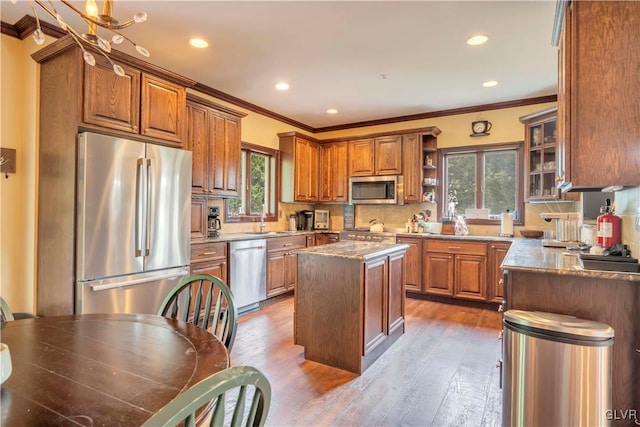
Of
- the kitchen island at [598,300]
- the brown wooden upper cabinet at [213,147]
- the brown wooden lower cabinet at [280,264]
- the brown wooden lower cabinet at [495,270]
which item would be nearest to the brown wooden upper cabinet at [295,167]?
the brown wooden lower cabinet at [280,264]

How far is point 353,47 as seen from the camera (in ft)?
10.2

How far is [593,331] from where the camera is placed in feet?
5.40

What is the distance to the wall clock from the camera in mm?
4820

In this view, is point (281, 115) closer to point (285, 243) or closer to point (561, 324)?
point (285, 243)

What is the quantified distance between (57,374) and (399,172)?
15.6 feet

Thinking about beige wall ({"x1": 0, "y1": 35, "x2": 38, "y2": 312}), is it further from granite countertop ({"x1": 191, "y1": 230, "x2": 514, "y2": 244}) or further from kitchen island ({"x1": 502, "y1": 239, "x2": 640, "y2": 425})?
kitchen island ({"x1": 502, "y1": 239, "x2": 640, "y2": 425})

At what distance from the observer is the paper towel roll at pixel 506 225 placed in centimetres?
451

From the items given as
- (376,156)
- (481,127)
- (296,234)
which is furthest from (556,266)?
(376,156)

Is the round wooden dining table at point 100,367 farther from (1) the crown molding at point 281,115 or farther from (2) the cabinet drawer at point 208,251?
(1) the crown molding at point 281,115

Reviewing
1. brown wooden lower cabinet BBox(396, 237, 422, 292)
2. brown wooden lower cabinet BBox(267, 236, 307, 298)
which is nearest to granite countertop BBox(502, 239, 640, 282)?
brown wooden lower cabinet BBox(396, 237, 422, 292)

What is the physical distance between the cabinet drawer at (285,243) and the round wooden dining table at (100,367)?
9.62 ft

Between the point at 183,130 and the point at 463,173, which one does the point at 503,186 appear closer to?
the point at 463,173

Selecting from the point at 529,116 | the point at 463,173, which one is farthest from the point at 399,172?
the point at 529,116

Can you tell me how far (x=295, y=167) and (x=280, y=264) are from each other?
5.29ft
